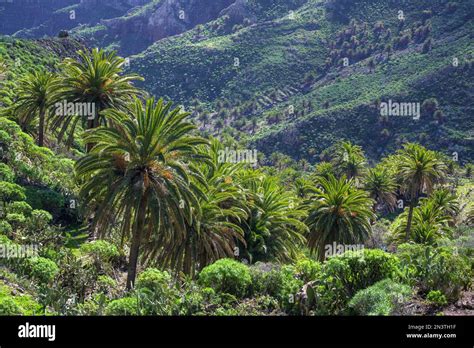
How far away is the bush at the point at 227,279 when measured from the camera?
17859 millimetres

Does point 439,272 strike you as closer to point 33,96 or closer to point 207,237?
point 207,237

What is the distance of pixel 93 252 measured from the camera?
26.2 metres

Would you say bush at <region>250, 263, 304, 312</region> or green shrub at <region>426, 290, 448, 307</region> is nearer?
green shrub at <region>426, 290, 448, 307</region>

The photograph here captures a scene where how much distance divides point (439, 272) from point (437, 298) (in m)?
0.83

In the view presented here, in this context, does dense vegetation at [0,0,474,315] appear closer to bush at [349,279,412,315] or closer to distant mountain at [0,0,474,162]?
bush at [349,279,412,315]

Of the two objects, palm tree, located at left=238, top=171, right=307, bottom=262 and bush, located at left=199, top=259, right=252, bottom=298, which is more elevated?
palm tree, located at left=238, top=171, right=307, bottom=262

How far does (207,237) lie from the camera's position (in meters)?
25.1

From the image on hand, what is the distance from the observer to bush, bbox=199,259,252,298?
17859mm

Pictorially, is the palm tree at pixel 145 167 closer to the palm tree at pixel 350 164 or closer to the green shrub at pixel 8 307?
the green shrub at pixel 8 307

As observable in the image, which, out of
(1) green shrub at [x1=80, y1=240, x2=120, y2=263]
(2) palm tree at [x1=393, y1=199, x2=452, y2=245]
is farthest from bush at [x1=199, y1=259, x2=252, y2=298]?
(2) palm tree at [x1=393, y1=199, x2=452, y2=245]

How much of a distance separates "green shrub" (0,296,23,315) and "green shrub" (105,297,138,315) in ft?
7.38

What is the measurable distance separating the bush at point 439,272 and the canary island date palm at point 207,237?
9768 millimetres

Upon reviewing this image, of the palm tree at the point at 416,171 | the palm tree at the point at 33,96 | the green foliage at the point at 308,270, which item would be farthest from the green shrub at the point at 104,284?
the palm tree at the point at 416,171
